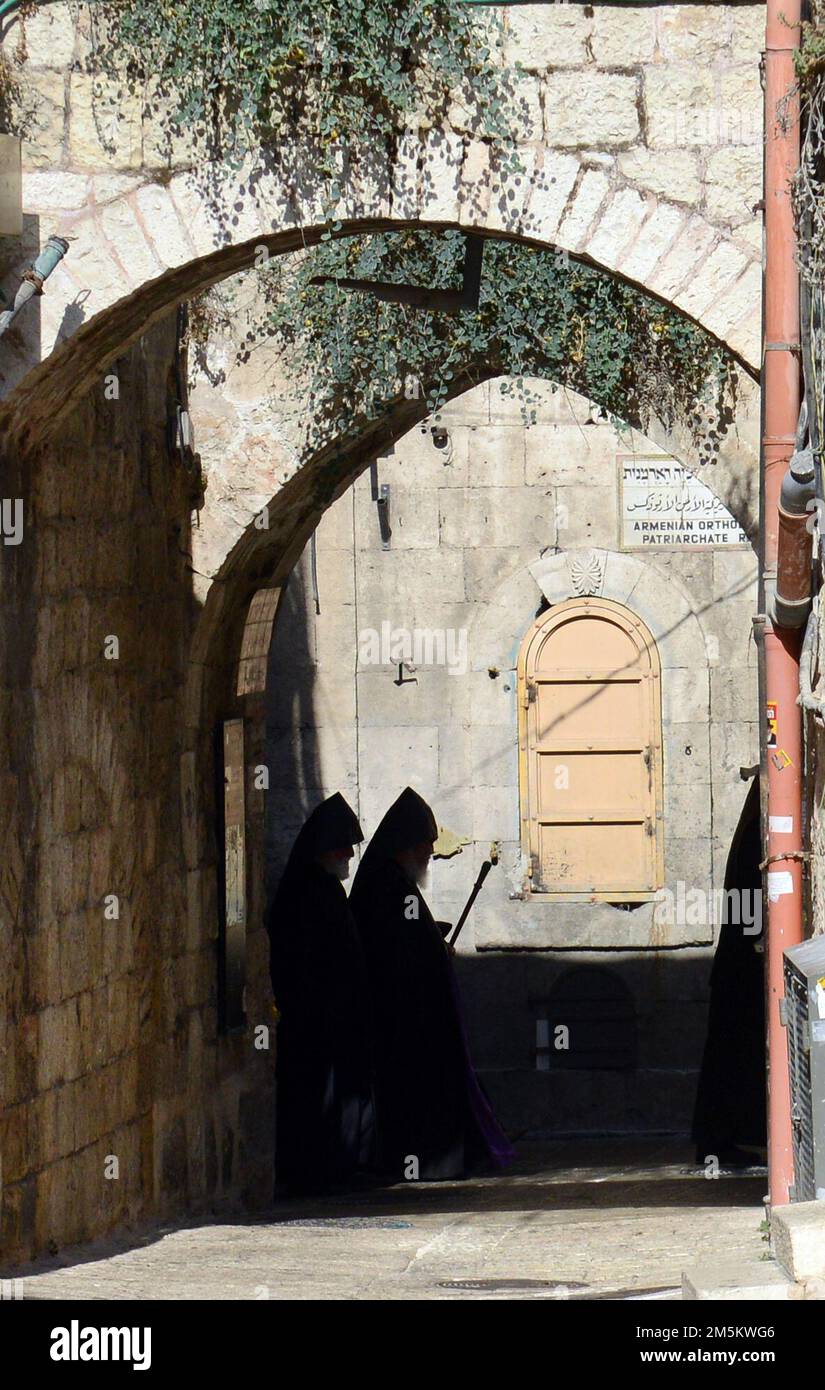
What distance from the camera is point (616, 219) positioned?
4742 mm

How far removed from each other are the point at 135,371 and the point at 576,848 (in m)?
5.53

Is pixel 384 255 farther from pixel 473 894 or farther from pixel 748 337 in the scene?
pixel 473 894

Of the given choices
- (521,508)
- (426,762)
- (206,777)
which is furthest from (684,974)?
(206,777)

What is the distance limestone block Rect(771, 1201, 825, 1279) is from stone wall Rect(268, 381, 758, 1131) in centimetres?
780

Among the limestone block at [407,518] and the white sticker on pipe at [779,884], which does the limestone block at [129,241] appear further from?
the limestone block at [407,518]

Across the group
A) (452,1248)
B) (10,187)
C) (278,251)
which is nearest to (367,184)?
(278,251)

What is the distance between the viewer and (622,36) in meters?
4.77

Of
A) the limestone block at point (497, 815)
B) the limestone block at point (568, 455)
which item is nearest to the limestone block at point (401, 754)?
the limestone block at point (497, 815)

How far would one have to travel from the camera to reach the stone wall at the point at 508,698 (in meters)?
11.1

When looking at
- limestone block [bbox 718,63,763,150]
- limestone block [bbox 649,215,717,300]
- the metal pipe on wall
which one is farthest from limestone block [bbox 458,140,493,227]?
the metal pipe on wall

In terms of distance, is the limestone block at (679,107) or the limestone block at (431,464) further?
the limestone block at (431,464)

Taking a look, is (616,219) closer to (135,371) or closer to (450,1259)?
(135,371)

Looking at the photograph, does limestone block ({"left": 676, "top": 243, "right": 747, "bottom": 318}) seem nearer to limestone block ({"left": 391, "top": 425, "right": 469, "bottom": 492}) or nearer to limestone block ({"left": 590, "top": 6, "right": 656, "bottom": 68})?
limestone block ({"left": 590, "top": 6, "right": 656, "bottom": 68})

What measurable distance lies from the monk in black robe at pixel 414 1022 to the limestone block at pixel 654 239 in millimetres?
5370
